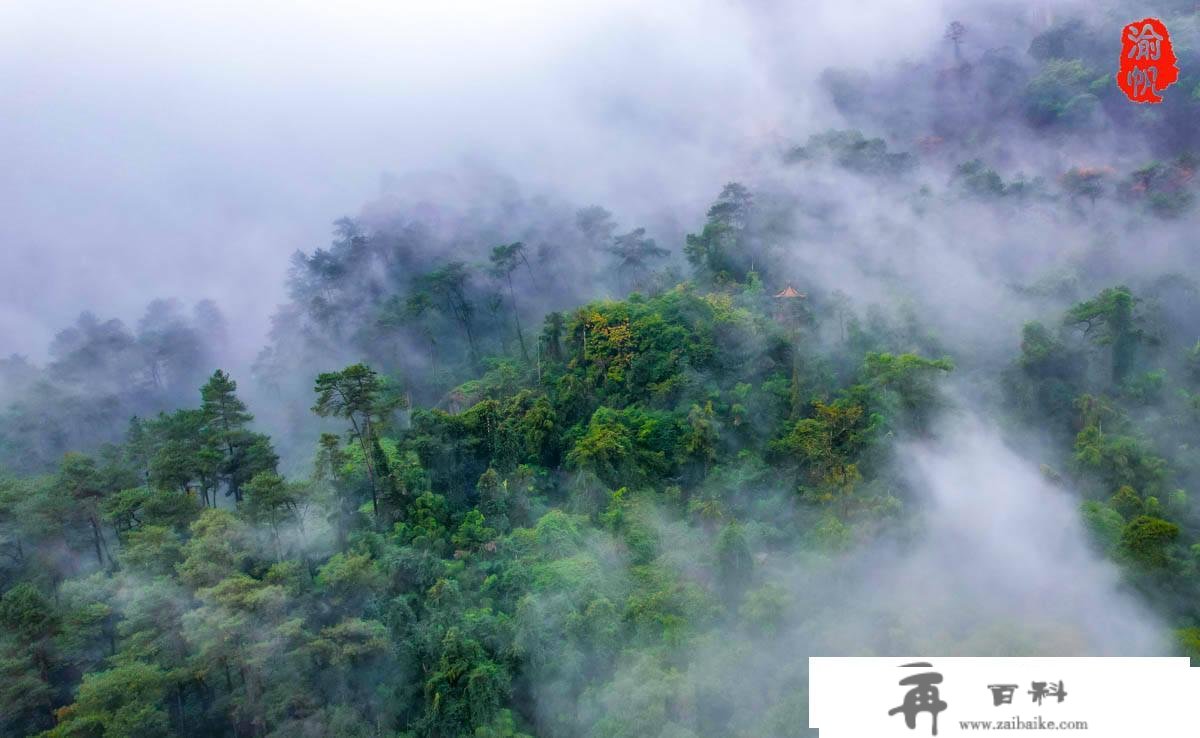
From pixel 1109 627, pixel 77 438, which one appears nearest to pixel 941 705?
pixel 1109 627

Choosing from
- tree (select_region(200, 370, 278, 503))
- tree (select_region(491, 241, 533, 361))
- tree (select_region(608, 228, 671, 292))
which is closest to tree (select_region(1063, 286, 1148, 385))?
tree (select_region(608, 228, 671, 292))

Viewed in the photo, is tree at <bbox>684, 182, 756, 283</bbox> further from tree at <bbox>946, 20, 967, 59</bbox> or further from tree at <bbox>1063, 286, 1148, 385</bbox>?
tree at <bbox>946, 20, 967, 59</bbox>

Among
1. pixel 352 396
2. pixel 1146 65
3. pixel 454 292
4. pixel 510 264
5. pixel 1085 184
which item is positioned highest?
pixel 1146 65

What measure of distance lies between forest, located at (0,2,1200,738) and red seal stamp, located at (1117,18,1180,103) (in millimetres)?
1488

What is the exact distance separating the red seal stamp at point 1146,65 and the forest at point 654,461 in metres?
1.49

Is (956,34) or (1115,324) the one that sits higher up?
(956,34)

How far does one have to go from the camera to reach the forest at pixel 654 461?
1956 cm

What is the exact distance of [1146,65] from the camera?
44.6 metres

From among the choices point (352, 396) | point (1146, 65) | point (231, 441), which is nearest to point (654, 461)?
point (352, 396)

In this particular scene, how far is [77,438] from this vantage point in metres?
36.1

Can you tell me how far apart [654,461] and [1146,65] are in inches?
1479

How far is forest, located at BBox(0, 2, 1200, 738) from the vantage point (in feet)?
64.2

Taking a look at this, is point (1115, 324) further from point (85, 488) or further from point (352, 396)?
point (85, 488)

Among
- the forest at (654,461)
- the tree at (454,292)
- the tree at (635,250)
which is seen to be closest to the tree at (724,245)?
the forest at (654,461)
